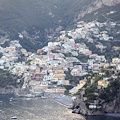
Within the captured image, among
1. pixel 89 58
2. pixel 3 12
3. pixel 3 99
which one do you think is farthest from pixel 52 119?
pixel 3 12

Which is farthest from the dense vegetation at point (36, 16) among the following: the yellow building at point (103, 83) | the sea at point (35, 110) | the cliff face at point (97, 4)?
the yellow building at point (103, 83)

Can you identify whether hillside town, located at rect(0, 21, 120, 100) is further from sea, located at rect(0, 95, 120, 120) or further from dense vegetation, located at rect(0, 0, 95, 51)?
dense vegetation, located at rect(0, 0, 95, 51)

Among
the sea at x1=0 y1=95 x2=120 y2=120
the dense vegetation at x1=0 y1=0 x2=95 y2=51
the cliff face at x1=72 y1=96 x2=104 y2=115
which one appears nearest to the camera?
the sea at x1=0 y1=95 x2=120 y2=120

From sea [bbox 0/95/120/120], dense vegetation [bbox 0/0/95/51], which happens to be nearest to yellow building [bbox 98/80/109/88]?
sea [bbox 0/95/120/120]

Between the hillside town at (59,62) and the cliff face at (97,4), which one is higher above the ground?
the cliff face at (97,4)

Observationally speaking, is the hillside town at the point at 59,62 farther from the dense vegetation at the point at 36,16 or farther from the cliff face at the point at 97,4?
the cliff face at the point at 97,4

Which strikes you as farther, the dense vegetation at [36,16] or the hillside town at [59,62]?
the dense vegetation at [36,16]
